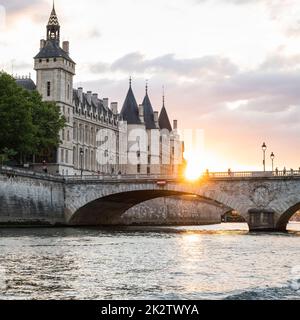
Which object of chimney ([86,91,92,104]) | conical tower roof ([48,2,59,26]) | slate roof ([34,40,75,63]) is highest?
conical tower roof ([48,2,59,26])

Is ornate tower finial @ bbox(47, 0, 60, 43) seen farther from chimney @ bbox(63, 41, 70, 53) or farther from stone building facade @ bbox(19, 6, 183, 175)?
chimney @ bbox(63, 41, 70, 53)

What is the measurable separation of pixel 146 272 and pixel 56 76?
71.1m

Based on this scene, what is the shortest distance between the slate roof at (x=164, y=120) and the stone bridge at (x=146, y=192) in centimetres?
7296

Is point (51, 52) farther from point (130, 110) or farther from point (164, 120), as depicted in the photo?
point (164, 120)

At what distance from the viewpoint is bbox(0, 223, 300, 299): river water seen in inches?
817

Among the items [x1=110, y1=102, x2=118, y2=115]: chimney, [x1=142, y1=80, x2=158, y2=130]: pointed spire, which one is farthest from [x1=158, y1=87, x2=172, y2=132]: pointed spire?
[x1=110, y1=102, x2=118, y2=115]: chimney

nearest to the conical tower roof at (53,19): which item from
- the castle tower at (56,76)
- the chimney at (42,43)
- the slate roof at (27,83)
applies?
the castle tower at (56,76)

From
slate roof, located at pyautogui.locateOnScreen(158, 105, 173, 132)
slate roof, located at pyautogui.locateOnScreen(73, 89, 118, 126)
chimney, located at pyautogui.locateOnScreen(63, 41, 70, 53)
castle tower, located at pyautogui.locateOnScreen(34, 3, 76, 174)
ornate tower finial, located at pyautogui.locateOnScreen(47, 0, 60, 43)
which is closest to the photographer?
castle tower, located at pyautogui.locateOnScreen(34, 3, 76, 174)

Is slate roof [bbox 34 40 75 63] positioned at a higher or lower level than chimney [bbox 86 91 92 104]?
higher

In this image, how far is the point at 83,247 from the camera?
129 ft

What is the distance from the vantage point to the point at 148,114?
140 m

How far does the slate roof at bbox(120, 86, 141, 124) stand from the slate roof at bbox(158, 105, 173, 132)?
17.6 meters
